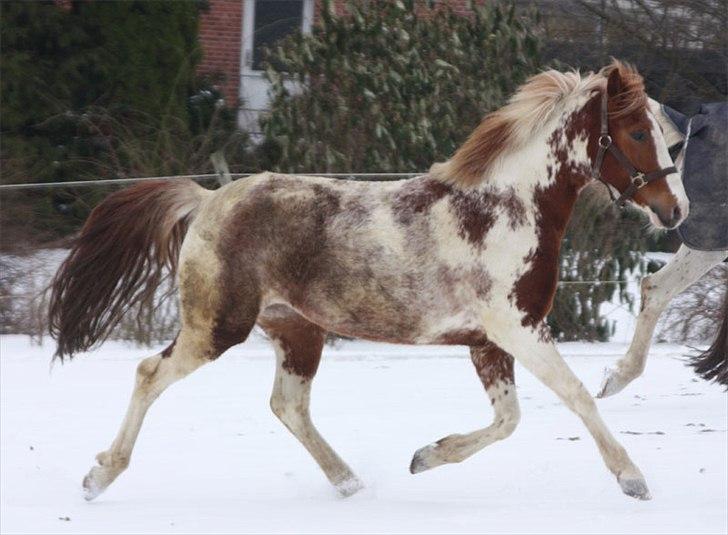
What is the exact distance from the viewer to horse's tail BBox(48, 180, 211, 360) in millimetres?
4961

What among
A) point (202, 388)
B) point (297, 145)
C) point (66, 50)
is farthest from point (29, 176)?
point (202, 388)

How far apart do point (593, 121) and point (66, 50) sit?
25.6ft

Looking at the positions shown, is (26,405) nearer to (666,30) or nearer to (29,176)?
(29,176)

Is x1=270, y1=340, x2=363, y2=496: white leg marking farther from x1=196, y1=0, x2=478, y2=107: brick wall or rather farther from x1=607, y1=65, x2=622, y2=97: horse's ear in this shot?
x1=196, y1=0, x2=478, y2=107: brick wall

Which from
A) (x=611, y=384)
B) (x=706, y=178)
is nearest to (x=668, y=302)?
(x=611, y=384)

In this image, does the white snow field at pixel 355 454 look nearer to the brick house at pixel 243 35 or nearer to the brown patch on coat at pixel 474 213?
the brown patch on coat at pixel 474 213

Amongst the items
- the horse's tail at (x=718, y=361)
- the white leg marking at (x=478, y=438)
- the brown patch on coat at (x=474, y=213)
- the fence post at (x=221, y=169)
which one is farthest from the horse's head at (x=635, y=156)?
the fence post at (x=221, y=169)

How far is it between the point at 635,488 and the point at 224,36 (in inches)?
432

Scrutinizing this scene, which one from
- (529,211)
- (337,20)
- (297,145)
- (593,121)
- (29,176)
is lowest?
(29,176)

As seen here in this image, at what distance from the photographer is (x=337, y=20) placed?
9.52 meters

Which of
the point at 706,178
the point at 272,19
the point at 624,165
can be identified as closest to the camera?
the point at 624,165

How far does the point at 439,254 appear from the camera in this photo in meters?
4.46

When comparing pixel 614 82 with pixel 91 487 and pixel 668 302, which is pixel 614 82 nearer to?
pixel 668 302

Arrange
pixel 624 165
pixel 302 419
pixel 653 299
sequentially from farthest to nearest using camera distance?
1. pixel 653 299
2. pixel 302 419
3. pixel 624 165
